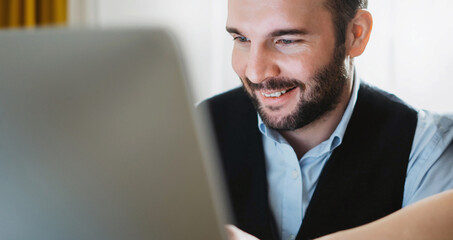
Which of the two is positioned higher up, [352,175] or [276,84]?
[276,84]

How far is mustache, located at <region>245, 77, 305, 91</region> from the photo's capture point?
2.46ft

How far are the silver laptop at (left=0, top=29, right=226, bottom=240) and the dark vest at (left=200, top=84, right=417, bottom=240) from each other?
43cm

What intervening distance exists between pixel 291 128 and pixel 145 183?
0.50m

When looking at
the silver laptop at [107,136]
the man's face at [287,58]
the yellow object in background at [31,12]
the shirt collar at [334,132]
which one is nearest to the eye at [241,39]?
the man's face at [287,58]

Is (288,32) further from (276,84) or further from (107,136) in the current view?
(107,136)

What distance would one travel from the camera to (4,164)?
1.08 ft

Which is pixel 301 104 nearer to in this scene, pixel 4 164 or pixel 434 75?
pixel 434 75

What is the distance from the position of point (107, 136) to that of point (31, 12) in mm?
1633

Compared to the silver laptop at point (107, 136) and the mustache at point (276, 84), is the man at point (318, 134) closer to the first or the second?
the mustache at point (276, 84)

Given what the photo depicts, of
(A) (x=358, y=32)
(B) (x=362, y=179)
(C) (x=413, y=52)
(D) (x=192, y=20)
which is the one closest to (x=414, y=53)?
(C) (x=413, y=52)

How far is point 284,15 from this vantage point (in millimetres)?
734

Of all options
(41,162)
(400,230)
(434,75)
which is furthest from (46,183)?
(434,75)

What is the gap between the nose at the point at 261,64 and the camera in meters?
0.74

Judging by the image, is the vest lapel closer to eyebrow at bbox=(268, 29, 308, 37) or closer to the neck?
the neck
